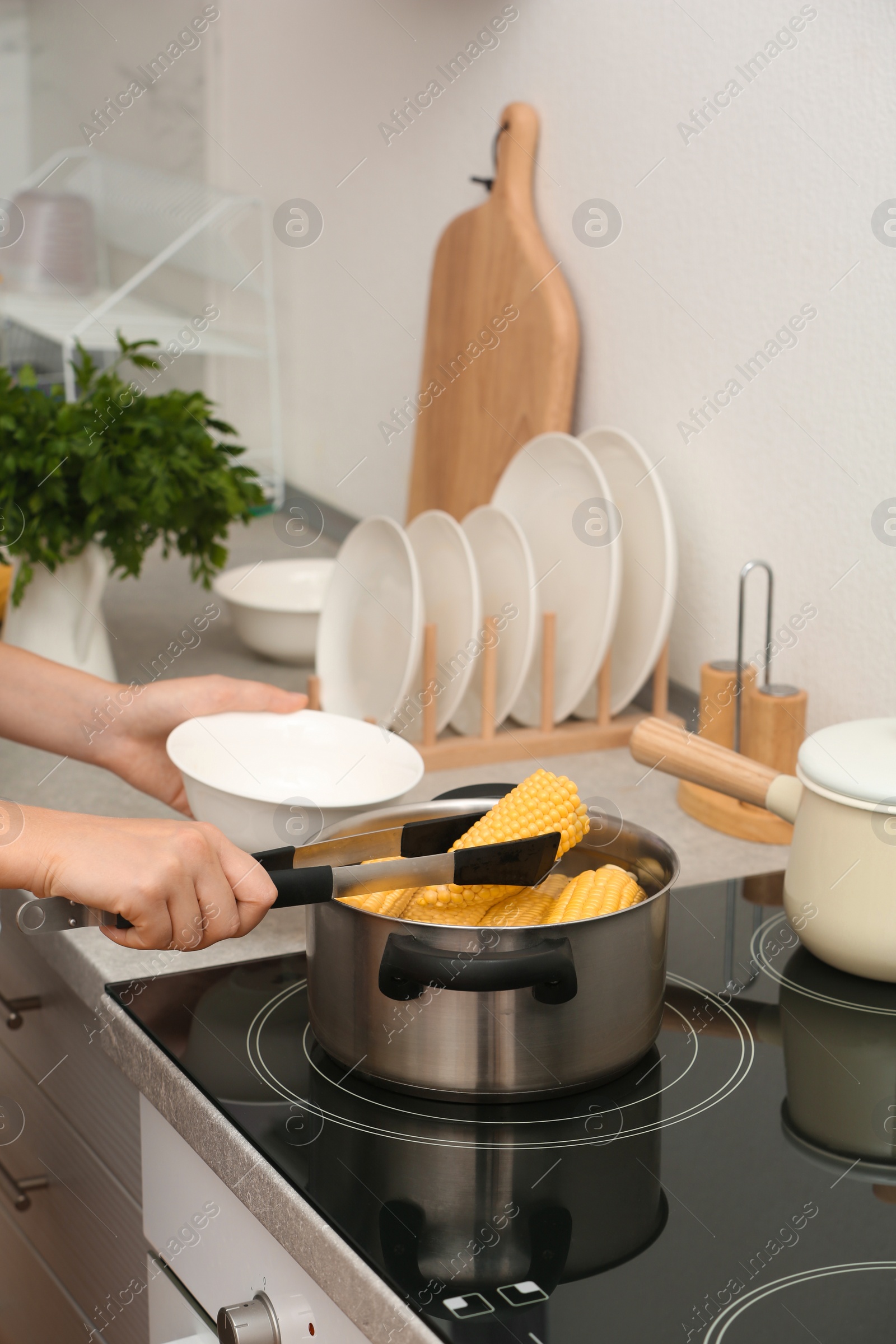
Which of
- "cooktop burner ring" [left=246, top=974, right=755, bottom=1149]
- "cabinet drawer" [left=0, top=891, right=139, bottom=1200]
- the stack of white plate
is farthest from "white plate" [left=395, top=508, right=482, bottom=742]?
"cooktop burner ring" [left=246, top=974, right=755, bottom=1149]

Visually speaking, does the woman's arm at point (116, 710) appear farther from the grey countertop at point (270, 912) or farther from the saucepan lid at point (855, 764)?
the saucepan lid at point (855, 764)

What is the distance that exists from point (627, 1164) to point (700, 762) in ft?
1.12

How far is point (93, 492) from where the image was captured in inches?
46.2

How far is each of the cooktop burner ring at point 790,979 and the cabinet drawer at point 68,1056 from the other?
0.41 meters

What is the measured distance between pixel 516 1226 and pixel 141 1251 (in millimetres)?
366

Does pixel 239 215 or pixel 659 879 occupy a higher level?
pixel 239 215

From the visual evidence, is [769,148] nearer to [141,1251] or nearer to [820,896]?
[820,896]

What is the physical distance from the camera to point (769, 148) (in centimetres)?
113

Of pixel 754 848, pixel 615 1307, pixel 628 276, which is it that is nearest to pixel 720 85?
pixel 628 276

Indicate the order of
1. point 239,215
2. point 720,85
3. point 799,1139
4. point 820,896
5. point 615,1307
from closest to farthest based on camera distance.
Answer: point 615,1307 < point 799,1139 < point 820,896 < point 720,85 < point 239,215

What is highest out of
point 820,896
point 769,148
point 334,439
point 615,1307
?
point 769,148

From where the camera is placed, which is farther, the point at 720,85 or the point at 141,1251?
the point at 720,85

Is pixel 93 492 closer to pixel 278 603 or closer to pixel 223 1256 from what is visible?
pixel 278 603

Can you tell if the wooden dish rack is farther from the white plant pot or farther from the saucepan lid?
the saucepan lid
